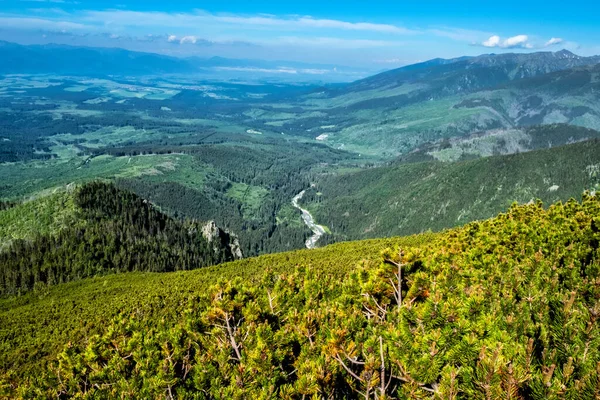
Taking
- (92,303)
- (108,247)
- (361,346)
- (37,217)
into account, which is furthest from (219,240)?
(361,346)

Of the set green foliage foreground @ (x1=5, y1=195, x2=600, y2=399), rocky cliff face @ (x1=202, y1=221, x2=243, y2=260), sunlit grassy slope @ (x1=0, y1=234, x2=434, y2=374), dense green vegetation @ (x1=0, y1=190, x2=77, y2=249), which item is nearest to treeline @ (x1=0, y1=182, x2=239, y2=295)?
rocky cliff face @ (x1=202, y1=221, x2=243, y2=260)

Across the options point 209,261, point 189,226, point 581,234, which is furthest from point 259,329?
point 189,226

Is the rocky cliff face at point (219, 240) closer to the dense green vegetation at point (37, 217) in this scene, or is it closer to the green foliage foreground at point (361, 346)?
the dense green vegetation at point (37, 217)

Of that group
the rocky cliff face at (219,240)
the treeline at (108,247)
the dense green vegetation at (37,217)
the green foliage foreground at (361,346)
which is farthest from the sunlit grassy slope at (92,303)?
the rocky cliff face at (219,240)

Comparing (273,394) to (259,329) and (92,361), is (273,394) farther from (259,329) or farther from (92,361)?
(92,361)

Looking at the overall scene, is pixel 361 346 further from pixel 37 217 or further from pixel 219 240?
pixel 219 240

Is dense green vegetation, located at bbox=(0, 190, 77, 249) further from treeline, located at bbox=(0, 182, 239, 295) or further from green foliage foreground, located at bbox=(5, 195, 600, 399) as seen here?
green foliage foreground, located at bbox=(5, 195, 600, 399)
